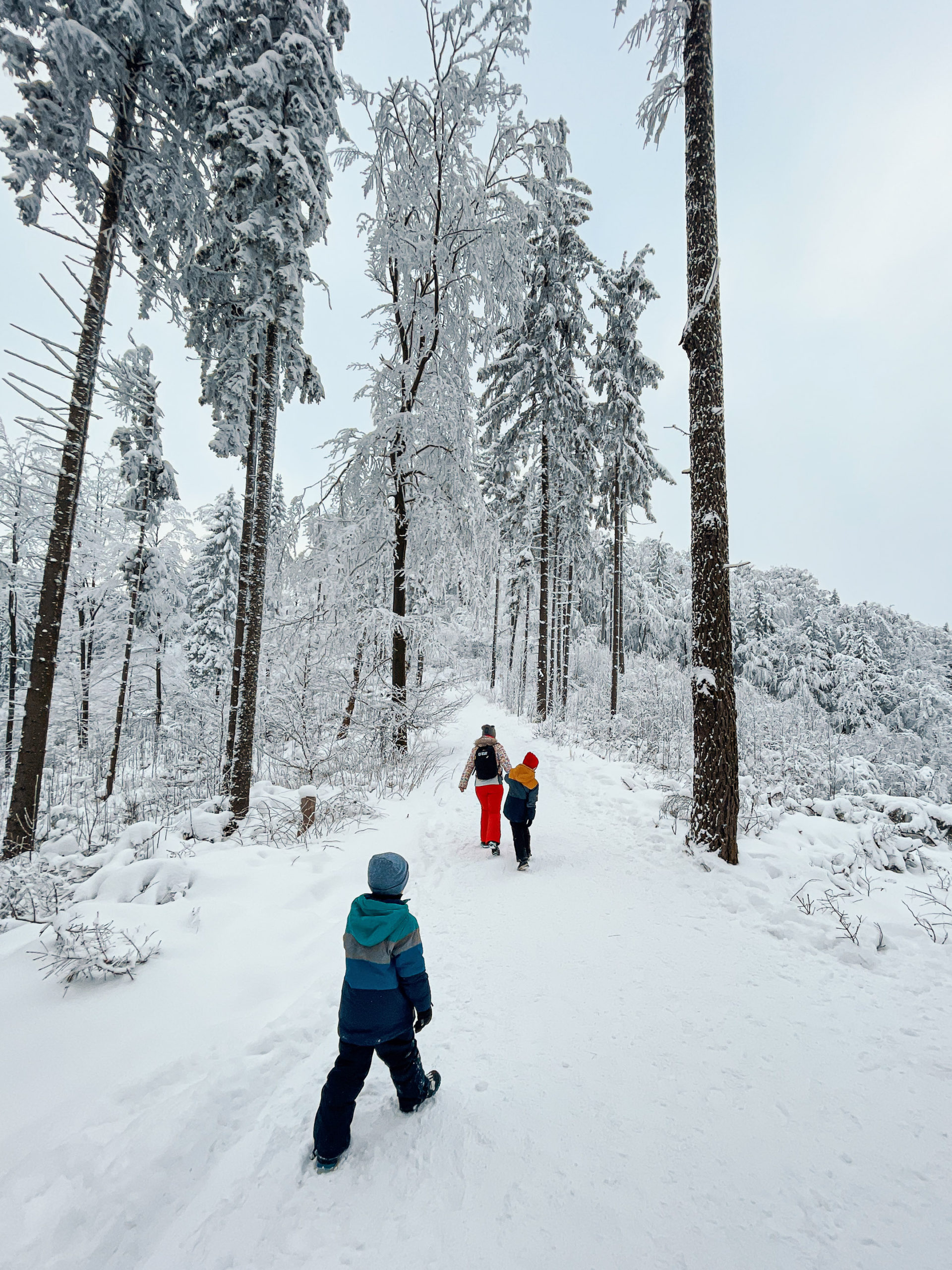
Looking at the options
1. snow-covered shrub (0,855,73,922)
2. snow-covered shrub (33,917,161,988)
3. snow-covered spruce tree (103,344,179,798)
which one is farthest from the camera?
snow-covered spruce tree (103,344,179,798)

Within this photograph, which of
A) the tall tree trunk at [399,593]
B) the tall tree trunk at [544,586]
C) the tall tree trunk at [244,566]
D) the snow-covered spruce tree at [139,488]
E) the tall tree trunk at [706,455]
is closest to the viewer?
the tall tree trunk at [706,455]

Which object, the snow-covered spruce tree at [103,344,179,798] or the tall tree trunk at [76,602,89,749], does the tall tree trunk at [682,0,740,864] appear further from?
the tall tree trunk at [76,602,89,749]

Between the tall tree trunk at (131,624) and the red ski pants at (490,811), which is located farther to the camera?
the tall tree trunk at (131,624)

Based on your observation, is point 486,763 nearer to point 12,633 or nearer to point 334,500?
point 334,500

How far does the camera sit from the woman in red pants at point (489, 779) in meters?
6.76

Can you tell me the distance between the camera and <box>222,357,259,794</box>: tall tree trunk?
30.1 ft

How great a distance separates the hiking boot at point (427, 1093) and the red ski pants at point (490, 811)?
3971 millimetres

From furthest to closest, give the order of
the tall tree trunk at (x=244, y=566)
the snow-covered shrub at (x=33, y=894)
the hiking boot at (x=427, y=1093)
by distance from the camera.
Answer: the tall tree trunk at (x=244, y=566), the snow-covered shrub at (x=33, y=894), the hiking boot at (x=427, y=1093)

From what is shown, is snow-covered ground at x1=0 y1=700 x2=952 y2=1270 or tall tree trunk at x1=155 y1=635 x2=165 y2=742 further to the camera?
tall tree trunk at x1=155 y1=635 x2=165 y2=742

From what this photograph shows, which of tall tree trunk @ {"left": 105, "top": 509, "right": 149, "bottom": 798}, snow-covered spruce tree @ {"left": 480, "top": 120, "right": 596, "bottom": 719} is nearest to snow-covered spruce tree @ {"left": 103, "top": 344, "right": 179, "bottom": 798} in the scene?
tall tree trunk @ {"left": 105, "top": 509, "right": 149, "bottom": 798}

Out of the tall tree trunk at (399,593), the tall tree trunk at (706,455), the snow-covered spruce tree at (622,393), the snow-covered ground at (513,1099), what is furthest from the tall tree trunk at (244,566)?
the snow-covered spruce tree at (622,393)

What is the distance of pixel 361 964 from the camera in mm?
2584

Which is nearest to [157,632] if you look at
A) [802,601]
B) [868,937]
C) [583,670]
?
[868,937]

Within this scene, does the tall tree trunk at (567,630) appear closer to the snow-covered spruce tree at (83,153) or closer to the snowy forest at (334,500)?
the snowy forest at (334,500)
